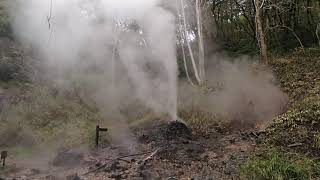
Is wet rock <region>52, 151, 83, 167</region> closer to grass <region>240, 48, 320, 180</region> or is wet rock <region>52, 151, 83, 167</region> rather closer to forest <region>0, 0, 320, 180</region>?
forest <region>0, 0, 320, 180</region>

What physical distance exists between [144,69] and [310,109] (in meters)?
8.45

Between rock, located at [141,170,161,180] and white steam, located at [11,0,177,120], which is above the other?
white steam, located at [11,0,177,120]

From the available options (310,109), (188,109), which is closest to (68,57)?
(188,109)

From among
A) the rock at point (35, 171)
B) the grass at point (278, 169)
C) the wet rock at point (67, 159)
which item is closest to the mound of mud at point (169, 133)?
the wet rock at point (67, 159)

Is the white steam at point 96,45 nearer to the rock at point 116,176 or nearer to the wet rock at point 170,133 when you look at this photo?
the wet rock at point 170,133

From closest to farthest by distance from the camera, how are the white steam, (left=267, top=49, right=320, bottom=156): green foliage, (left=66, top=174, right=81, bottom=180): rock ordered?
(left=66, top=174, right=81, bottom=180): rock
(left=267, top=49, right=320, bottom=156): green foliage
the white steam

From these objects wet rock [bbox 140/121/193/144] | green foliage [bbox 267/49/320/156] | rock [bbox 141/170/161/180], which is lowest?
rock [bbox 141/170/161/180]

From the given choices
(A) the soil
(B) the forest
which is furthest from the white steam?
(A) the soil

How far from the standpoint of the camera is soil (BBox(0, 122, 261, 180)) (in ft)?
28.1

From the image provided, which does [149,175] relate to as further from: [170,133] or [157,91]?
[157,91]

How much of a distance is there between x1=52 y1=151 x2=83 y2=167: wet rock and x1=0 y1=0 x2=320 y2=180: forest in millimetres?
31

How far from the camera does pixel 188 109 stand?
14.2 metres

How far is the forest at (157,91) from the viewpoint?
9.34m

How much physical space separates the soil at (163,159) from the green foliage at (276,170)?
1.04ft
